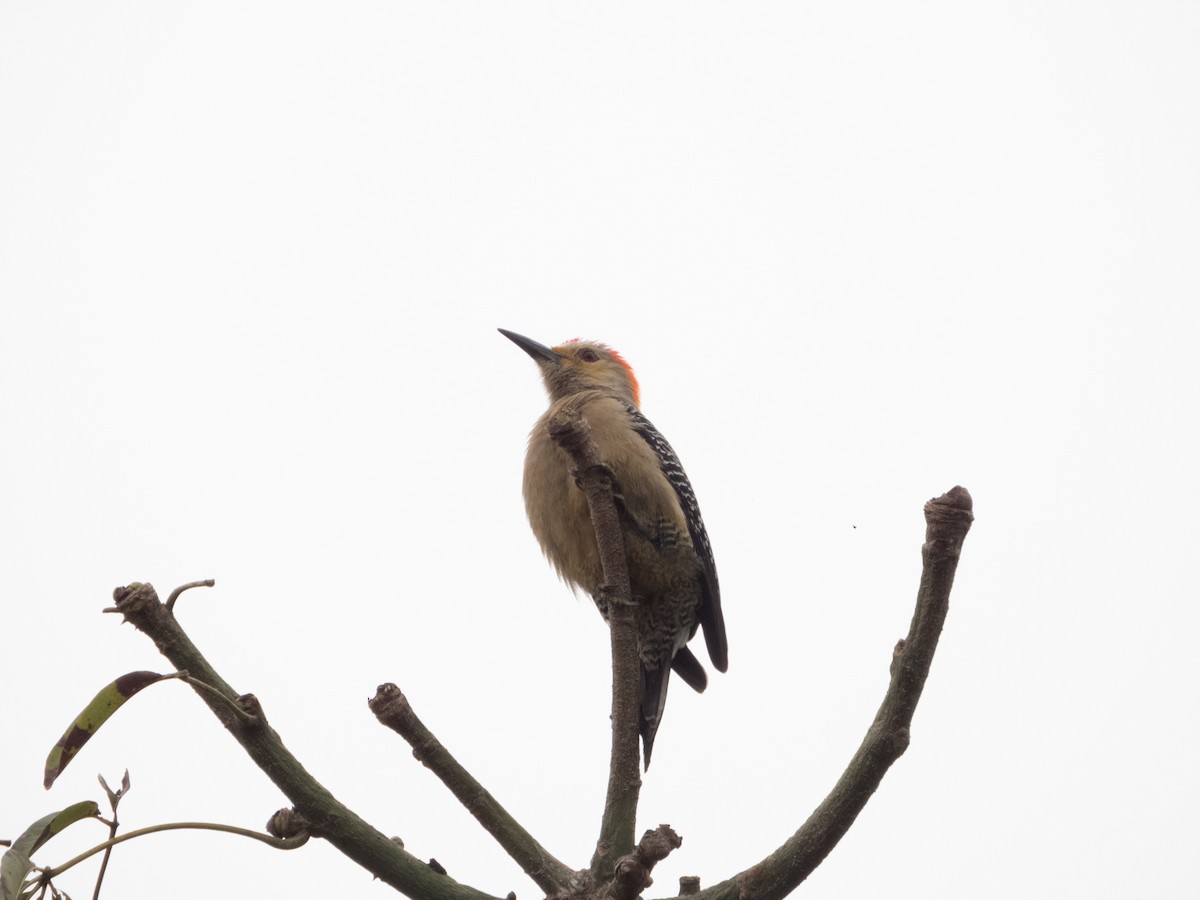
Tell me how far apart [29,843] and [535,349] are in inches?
219


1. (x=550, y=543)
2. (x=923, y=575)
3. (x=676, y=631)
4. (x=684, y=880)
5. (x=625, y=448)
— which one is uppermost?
(x=625, y=448)

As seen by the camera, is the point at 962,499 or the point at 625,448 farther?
the point at 625,448

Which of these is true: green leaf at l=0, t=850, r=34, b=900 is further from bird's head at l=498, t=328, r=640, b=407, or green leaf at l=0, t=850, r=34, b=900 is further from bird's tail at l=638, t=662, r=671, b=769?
bird's head at l=498, t=328, r=640, b=407

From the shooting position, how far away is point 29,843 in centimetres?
231

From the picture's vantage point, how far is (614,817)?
2961 millimetres

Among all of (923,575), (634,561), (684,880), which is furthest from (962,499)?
(634,561)

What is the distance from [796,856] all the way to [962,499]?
91 centimetres

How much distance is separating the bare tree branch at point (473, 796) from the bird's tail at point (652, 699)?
2174 millimetres

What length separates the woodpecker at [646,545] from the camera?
5.66 m

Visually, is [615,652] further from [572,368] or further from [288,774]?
[572,368]

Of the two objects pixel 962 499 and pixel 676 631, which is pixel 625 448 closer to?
pixel 676 631

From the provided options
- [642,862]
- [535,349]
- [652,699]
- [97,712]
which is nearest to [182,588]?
[97,712]

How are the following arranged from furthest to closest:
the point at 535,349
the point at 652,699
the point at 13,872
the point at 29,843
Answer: the point at 535,349 → the point at 652,699 → the point at 29,843 → the point at 13,872

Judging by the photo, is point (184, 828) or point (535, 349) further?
point (535, 349)
